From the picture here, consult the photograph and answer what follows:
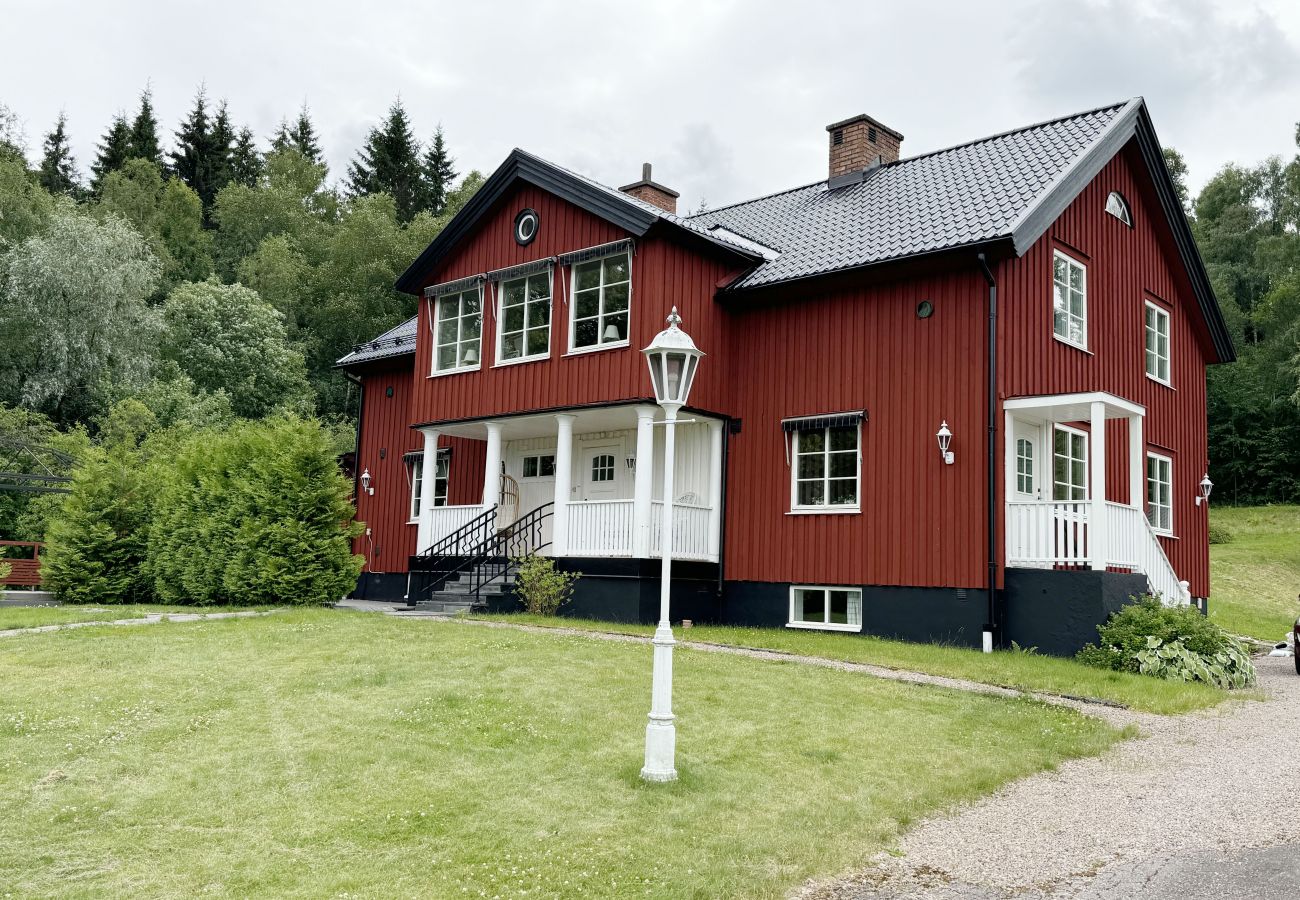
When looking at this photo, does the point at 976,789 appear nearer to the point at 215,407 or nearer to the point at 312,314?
the point at 215,407

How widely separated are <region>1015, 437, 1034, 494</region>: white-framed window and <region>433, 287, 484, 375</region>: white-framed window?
8.99 m

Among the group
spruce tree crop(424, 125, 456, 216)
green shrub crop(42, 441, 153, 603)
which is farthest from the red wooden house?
spruce tree crop(424, 125, 456, 216)

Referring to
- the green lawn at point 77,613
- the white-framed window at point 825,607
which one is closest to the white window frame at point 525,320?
the white-framed window at point 825,607

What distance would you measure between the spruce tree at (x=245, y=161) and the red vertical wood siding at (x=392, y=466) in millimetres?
35743

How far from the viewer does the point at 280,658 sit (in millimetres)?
10750

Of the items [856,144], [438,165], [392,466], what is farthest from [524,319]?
[438,165]

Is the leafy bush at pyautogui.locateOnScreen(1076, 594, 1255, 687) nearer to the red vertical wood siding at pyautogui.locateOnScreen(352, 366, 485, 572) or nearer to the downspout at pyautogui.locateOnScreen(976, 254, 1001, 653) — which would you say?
the downspout at pyautogui.locateOnScreen(976, 254, 1001, 653)

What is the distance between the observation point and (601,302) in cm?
1712

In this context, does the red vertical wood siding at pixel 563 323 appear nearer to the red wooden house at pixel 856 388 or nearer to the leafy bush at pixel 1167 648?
the red wooden house at pixel 856 388

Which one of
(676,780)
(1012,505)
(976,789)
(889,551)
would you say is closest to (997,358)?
(1012,505)

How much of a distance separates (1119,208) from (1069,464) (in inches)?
184

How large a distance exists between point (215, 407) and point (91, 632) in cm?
2420

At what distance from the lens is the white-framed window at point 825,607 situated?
15.6 m

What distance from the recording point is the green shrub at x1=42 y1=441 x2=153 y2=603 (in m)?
18.3
